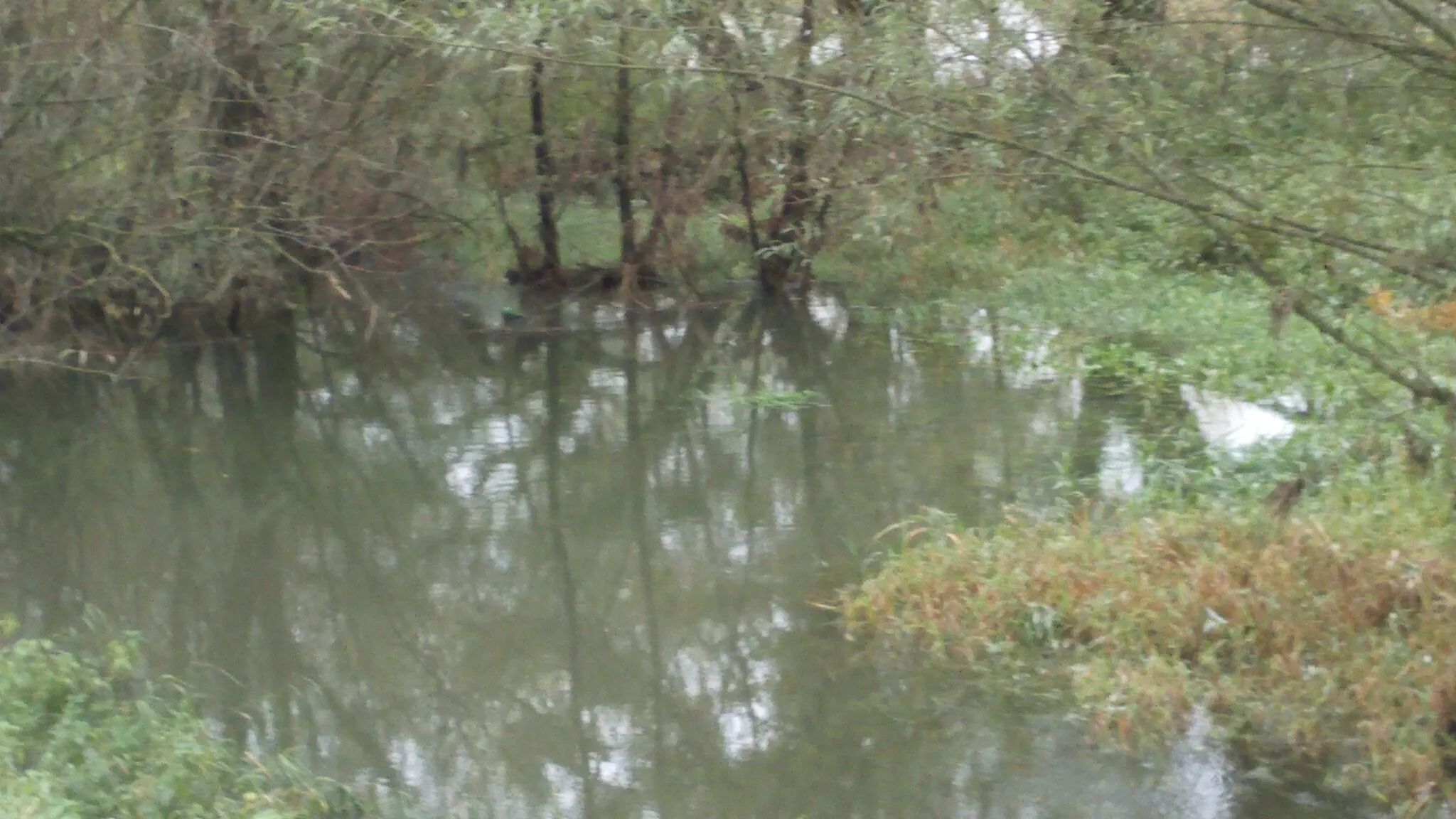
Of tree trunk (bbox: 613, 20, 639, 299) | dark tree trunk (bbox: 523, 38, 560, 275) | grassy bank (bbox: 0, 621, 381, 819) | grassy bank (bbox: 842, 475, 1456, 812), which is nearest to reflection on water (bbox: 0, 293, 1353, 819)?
grassy bank (bbox: 842, 475, 1456, 812)

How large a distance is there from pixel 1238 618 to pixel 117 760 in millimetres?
4194

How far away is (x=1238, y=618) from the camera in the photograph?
6.30 m

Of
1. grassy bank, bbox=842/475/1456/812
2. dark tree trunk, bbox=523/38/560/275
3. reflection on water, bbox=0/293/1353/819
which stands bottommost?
reflection on water, bbox=0/293/1353/819

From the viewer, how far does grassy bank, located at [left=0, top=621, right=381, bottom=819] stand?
4.81m

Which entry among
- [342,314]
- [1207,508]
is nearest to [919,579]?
[1207,508]

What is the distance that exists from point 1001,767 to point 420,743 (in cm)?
227

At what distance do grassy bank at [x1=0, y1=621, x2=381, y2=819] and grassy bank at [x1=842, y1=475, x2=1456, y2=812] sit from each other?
2761mm

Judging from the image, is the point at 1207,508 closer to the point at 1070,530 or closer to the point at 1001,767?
the point at 1070,530

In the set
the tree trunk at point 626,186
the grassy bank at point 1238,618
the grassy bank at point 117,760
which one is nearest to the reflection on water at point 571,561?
the grassy bank at point 1238,618

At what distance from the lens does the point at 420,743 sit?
6.24m

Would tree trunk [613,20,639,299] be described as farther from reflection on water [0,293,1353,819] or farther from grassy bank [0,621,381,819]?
grassy bank [0,621,381,819]

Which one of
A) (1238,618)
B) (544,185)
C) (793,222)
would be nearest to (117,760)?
(1238,618)

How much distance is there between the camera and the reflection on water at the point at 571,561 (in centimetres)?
584

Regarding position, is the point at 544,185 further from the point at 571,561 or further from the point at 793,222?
Answer: the point at 571,561
